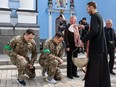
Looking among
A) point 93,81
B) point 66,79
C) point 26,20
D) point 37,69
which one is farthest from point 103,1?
point 93,81

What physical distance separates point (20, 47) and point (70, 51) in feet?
4.99

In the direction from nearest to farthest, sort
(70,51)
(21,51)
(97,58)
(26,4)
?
(97,58) < (21,51) < (70,51) < (26,4)

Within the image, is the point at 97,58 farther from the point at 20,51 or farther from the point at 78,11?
the point at 78,11

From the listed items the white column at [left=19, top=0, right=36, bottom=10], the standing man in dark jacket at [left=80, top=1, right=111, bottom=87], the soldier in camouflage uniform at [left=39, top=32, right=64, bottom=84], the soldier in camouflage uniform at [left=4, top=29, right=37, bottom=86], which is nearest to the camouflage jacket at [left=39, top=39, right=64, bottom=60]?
the soldier in camouflage uniform at [left=39, top=32, right=64, bottom=84]

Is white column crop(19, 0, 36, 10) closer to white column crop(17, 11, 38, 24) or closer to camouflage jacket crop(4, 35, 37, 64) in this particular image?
white column crop(17, 11, 38, 24)

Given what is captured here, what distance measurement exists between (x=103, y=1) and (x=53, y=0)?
3333 millimetres

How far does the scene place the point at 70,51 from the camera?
821cm

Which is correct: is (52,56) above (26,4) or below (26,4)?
below

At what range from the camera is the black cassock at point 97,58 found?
5.55 m

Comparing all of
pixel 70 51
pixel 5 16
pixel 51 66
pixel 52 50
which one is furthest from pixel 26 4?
pixel 51 66

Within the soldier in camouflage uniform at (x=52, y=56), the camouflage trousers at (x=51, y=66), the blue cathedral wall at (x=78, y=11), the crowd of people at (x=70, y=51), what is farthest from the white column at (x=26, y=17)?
the camouflage trousers at (x=51, y=66)

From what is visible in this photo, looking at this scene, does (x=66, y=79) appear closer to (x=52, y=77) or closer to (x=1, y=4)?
(x=52, y=77)

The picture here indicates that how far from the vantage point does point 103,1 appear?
19328 millimetres

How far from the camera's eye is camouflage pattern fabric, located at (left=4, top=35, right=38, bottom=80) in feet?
23.3
